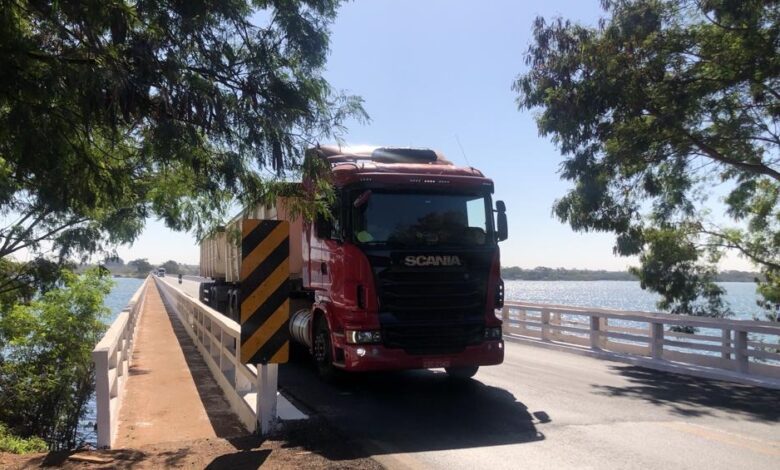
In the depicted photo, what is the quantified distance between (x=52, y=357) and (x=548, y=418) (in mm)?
13430

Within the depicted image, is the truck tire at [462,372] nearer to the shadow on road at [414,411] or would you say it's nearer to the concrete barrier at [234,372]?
the shadow on road at [414,411]

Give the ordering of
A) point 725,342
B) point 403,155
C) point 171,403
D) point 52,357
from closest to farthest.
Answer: point 171,403
point 403,155
point 725,342
point 52,357

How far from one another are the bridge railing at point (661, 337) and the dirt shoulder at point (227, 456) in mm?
7759

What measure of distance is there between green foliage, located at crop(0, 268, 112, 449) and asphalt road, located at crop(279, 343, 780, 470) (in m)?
6.89

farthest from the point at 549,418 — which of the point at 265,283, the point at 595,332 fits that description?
the point at 595,332

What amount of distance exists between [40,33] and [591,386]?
855 cm

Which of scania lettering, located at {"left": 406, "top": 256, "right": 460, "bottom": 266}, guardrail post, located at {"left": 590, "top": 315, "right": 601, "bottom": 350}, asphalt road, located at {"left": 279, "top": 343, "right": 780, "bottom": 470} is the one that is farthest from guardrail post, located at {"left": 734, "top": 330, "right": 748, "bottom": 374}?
scania lettering, located at {"left": 406, "top": 256, "right": 460, "bottom": 266}

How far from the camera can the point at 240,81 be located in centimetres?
613

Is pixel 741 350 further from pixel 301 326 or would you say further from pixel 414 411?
pixel 301 326

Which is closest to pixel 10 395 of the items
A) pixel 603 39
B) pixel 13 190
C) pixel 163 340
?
pixel 163 340

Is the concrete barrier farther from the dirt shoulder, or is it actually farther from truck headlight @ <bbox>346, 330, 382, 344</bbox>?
truck headlight @ <bbox>346, 330, 382, 344</bbox>

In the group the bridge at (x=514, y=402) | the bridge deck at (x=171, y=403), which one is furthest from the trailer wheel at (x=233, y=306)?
the bridge at (x=514, y=402)

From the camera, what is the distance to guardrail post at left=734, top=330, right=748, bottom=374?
1115cm

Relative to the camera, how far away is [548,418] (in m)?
7.73
